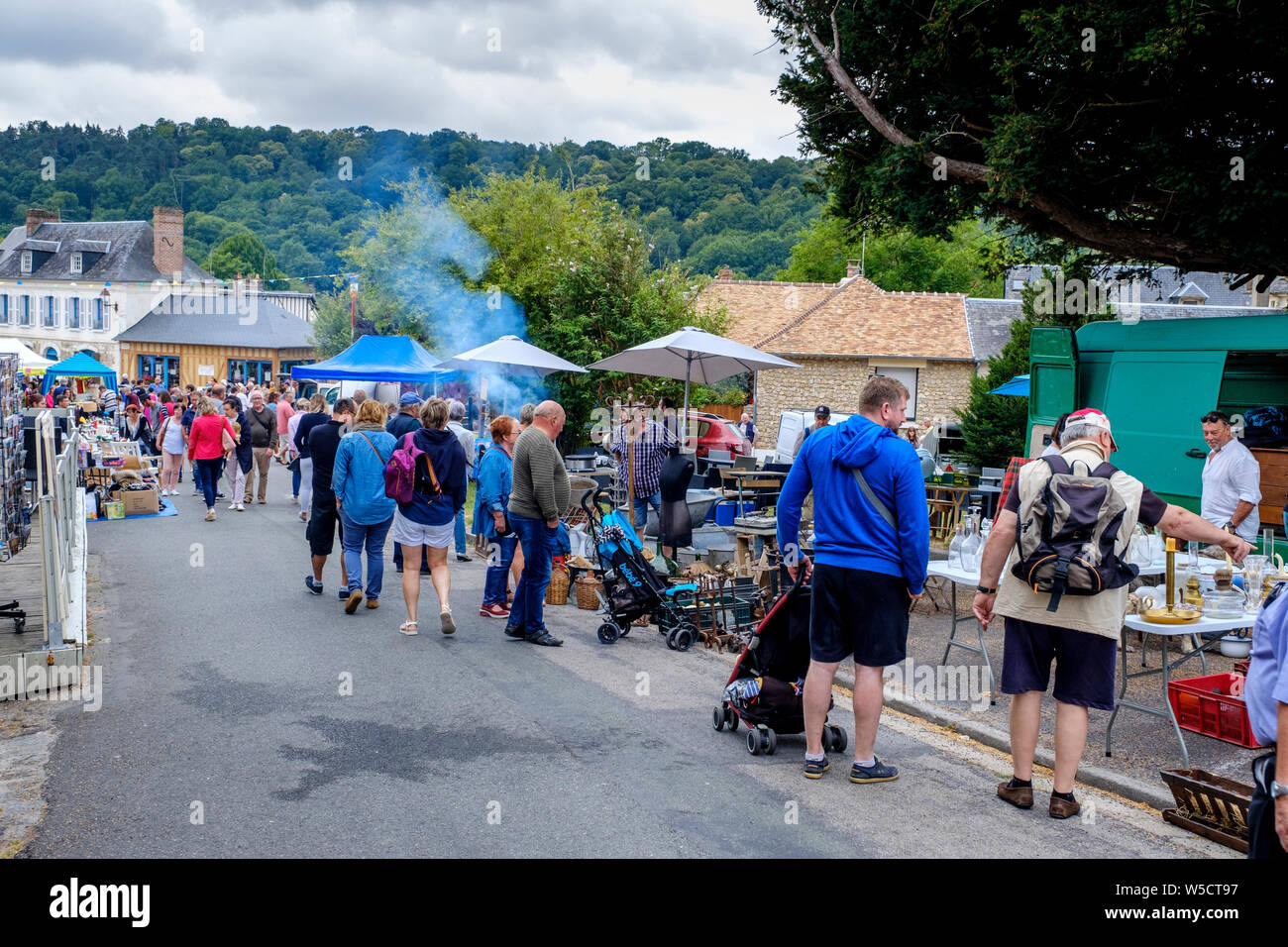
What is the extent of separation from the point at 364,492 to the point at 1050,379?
821 centimetres

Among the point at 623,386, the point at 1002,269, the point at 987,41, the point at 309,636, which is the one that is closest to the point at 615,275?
the point at 623,386

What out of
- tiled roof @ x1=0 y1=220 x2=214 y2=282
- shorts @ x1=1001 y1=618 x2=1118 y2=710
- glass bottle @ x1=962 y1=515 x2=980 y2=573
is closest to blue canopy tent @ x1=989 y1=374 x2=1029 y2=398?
glass bottle @ x1=962 y1=515 x2=980 y2=573

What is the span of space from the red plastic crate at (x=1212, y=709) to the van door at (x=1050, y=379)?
6.81m

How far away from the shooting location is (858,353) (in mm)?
38938

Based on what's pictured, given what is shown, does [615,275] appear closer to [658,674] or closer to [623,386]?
[623,386]

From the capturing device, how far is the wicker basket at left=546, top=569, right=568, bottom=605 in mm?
10781

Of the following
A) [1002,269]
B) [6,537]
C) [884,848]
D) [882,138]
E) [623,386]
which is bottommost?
[884,848]

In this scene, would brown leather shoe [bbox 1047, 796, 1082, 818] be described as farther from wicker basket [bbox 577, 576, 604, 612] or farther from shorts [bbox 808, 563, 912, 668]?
wicker basket [bbox 577, 576, 604, 612]

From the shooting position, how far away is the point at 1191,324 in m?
10.9

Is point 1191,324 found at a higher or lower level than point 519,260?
lower

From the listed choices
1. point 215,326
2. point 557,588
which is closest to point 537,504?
point 557,588

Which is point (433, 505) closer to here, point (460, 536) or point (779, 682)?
point (779, 682)

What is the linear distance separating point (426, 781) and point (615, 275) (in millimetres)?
16956

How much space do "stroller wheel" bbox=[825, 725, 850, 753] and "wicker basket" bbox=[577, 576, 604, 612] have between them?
466 cm
